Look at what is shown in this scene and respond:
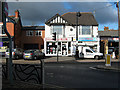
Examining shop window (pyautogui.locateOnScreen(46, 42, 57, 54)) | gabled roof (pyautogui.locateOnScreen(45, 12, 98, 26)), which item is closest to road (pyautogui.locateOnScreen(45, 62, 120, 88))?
shop window (pyautogui.locateOnScreen(46, 42, 57, 54))

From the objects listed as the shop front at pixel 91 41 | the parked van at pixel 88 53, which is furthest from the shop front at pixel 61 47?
the parked van at pixel 88 53

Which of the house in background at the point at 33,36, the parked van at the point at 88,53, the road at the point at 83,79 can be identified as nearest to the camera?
the road at the point at 83,79

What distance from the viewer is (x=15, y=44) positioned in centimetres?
3353

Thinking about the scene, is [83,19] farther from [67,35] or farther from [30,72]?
[30,72]

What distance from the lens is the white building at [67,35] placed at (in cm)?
2844

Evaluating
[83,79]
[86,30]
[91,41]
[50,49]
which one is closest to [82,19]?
[86,30]

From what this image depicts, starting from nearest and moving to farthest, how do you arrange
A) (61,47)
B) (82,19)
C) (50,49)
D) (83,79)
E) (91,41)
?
(83,79), (61,47), (50,49), (91,41), (82,19)

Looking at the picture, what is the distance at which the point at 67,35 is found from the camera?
29500mm

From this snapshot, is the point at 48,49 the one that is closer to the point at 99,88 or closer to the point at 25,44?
the point at 25,44

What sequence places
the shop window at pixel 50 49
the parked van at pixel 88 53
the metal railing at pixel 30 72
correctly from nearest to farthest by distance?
the metal railing at pixel 30 72 < the parked van at pixel 88 53 < the shop window at pixel 50 49

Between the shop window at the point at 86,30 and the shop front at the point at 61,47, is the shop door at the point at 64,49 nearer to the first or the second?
the shop front at the point at 61,47

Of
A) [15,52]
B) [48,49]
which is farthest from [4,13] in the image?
[48,49]

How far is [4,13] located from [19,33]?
1227 inches

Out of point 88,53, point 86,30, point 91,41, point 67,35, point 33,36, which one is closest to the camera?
point 88,53
